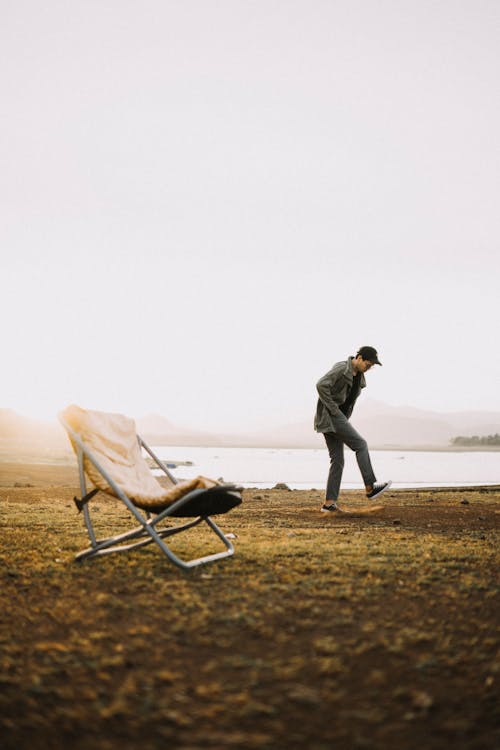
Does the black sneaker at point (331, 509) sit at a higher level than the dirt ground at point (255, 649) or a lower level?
lower

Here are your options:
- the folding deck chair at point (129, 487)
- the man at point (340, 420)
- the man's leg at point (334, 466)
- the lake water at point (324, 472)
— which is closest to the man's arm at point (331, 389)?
the man at point (340, 420)

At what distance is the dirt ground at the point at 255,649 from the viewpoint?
209 centimetres

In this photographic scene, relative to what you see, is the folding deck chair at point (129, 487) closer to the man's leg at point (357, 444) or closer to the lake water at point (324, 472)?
the man's leg at point (357, 444)

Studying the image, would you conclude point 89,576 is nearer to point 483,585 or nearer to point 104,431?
point 104,431

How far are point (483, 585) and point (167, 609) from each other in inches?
81.4

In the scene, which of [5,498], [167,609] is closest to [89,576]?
[167,609]

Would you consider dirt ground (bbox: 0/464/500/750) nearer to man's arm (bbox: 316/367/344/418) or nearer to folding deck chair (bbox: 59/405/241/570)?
folding deck chair (bbox: 59/405/241/570)

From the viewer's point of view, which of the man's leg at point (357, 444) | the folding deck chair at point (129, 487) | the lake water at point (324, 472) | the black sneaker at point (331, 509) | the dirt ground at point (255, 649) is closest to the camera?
the dirt ground at point (255, 649)

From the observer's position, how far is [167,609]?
3.42 metres

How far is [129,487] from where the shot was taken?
4938 mm

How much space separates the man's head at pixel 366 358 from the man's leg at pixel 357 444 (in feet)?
2.57

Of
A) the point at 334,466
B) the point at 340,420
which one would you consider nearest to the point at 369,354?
the point at 340,420

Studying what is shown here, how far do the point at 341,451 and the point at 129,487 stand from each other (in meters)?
4.19

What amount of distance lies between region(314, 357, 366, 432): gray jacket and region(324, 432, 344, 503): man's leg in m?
0.20
